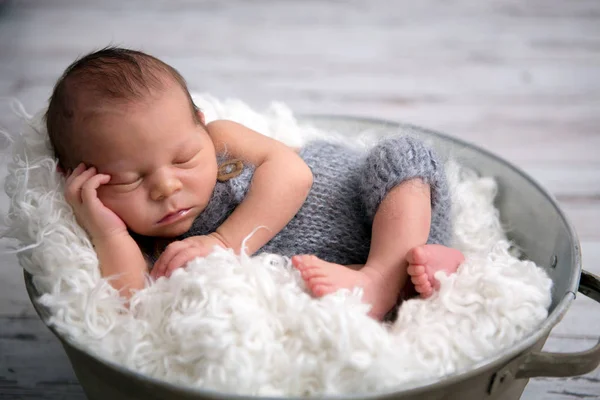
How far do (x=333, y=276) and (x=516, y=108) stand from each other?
4.54ft

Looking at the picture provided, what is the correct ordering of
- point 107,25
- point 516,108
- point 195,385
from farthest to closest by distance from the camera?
1. point 107,25
2. point 516,108
3. point 195,385

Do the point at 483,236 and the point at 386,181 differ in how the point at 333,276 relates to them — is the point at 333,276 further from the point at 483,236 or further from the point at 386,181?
the point at 483,236

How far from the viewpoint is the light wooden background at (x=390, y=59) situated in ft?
6.07

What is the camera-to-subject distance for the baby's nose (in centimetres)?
84

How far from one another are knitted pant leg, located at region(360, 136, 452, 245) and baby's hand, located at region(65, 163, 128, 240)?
1.13 feet

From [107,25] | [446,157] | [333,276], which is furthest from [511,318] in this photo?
[107,25]

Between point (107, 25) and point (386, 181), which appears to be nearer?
point (386, 181)

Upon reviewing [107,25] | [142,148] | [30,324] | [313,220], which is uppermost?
[142,148]

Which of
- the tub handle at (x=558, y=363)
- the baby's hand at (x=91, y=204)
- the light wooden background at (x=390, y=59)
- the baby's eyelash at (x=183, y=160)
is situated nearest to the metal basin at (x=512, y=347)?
the tub handle at (x=558, y=363)

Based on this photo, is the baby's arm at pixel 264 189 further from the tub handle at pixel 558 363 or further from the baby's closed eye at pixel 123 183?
the tub handle at pixel 558 363

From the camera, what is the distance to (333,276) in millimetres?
821

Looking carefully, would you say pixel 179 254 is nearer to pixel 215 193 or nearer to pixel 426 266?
pixel 215 193

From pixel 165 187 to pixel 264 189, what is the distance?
0.46 ft

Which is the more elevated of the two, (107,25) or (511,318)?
(511,318)
